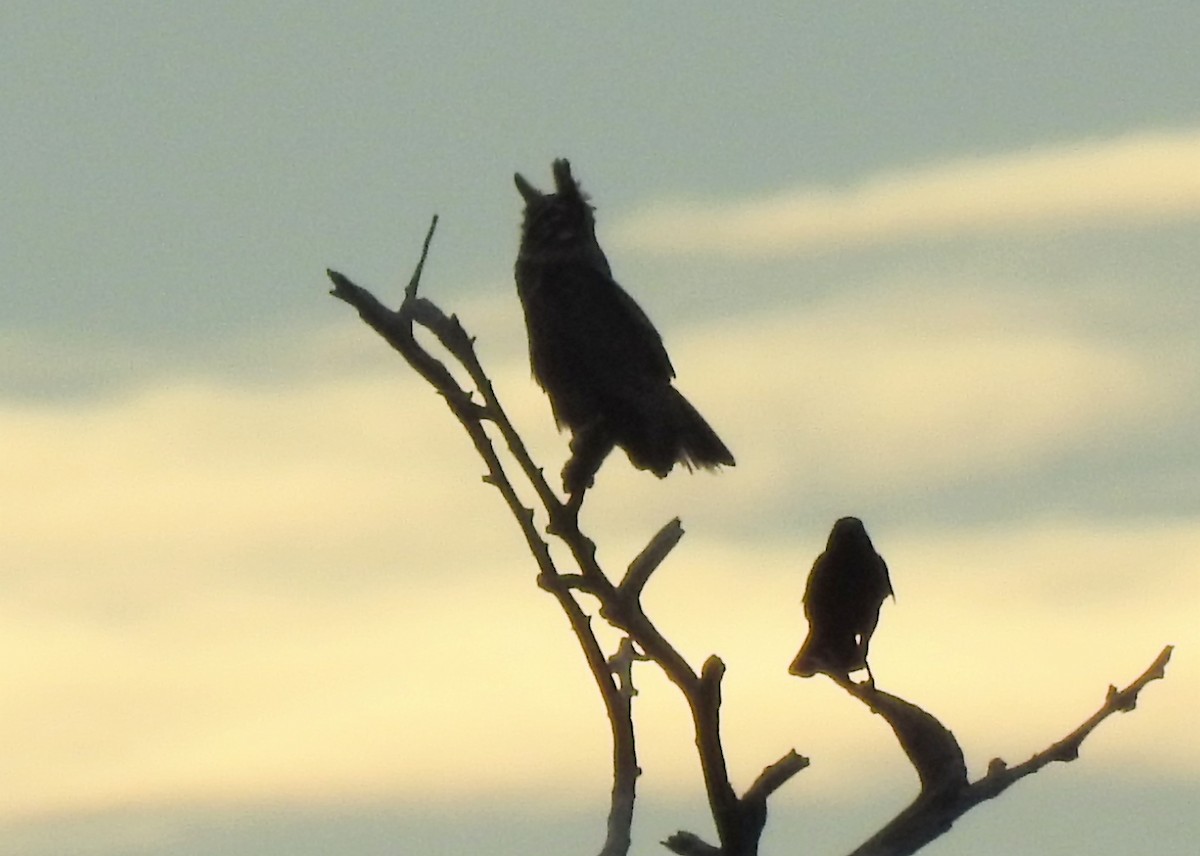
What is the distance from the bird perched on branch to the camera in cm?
972

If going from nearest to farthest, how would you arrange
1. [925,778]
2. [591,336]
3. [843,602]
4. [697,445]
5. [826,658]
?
[925,778] < [843,602] < [826,658] < [697,445] < [591,336]

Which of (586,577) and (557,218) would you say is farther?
(557,218)

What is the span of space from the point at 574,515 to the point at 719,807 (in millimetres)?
1414

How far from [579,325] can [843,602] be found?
3455 millimetres

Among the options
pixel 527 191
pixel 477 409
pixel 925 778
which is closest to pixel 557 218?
pixel 527 191

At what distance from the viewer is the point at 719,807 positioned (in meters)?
6.40

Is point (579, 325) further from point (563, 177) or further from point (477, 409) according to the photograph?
point (477, 409)

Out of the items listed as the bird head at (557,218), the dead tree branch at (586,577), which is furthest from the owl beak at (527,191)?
the dead tree branch at (586,577)

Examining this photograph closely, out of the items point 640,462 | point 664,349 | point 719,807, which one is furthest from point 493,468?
point 664,349

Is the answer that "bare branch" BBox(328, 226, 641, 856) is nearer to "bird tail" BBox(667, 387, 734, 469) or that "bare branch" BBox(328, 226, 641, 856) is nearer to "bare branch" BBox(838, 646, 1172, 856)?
"bare branch" BBox(838, 646, 1172, 856)

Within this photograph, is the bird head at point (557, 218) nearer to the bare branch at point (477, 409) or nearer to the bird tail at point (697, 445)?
the bird tail at point (697, 445)

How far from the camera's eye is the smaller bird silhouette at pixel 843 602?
270 inches

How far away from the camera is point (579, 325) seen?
Answer: 32.7 feet

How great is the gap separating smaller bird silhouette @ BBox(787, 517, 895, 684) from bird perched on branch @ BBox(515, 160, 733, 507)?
2661 millimetres
